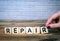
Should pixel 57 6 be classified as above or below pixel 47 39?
above

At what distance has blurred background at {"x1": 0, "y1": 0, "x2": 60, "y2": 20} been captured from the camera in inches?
36.9

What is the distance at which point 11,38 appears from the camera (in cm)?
94

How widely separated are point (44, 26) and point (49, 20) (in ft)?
0.16

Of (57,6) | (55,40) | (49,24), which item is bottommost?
(55,40)

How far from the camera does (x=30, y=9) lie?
945mm

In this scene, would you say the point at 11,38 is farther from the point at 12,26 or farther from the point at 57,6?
the point at 57,6

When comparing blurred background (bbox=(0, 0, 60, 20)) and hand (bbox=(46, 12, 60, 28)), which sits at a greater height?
blurred background (bbox=(0, 0, 60, 20))

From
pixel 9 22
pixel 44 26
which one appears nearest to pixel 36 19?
pixel 44 26

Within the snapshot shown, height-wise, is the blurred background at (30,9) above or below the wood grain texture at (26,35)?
above

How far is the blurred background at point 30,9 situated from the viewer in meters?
0.94

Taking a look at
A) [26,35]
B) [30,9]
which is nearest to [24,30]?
[26,35]

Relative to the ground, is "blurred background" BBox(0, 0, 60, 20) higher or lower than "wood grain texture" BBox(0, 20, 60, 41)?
higher

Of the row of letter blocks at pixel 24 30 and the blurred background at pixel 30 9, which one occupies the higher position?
the blurred background at pixel 30 9

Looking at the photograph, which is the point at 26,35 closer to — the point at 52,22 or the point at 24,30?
the point at 24,30
